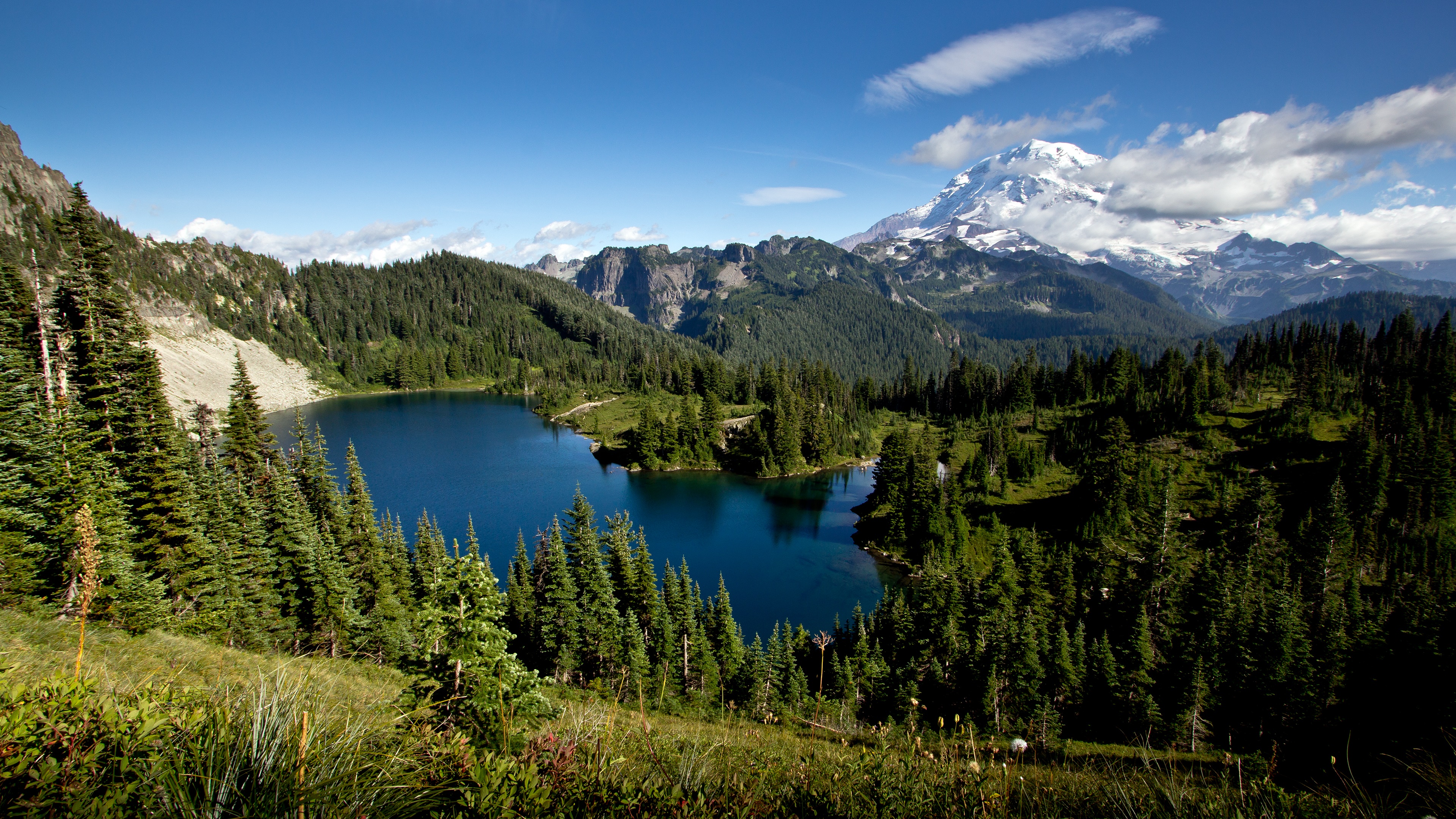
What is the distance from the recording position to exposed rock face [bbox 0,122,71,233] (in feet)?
475

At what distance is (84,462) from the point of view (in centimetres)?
2255

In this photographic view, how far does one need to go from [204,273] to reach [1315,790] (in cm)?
24885

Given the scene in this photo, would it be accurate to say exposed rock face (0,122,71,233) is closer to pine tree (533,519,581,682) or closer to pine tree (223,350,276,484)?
pine tree (223,350,276,484)

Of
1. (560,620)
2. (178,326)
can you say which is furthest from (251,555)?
(178,326)

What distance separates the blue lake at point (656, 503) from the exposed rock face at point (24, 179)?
294 ft

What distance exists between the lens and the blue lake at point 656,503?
196ft

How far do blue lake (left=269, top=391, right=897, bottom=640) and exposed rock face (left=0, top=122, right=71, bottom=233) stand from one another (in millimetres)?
89533

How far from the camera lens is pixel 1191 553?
63.8 m

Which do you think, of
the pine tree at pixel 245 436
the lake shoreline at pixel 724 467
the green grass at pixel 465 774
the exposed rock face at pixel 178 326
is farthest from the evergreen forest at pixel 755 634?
the exposed rock face at pixel 178 326

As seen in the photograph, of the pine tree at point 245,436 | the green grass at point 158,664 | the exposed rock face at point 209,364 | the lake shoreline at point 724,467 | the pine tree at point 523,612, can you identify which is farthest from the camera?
the exposed rock face at point 209,364

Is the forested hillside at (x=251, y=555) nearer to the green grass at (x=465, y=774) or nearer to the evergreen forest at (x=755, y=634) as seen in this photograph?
the evergreen forest at (x=755, y=634)

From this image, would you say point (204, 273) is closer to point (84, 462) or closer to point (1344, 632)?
point (84, 462)

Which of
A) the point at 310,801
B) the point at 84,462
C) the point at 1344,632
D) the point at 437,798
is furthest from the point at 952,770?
the point at 1344,632

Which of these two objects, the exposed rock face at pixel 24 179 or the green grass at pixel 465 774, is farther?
the exposed rock face at pixel 24 179
